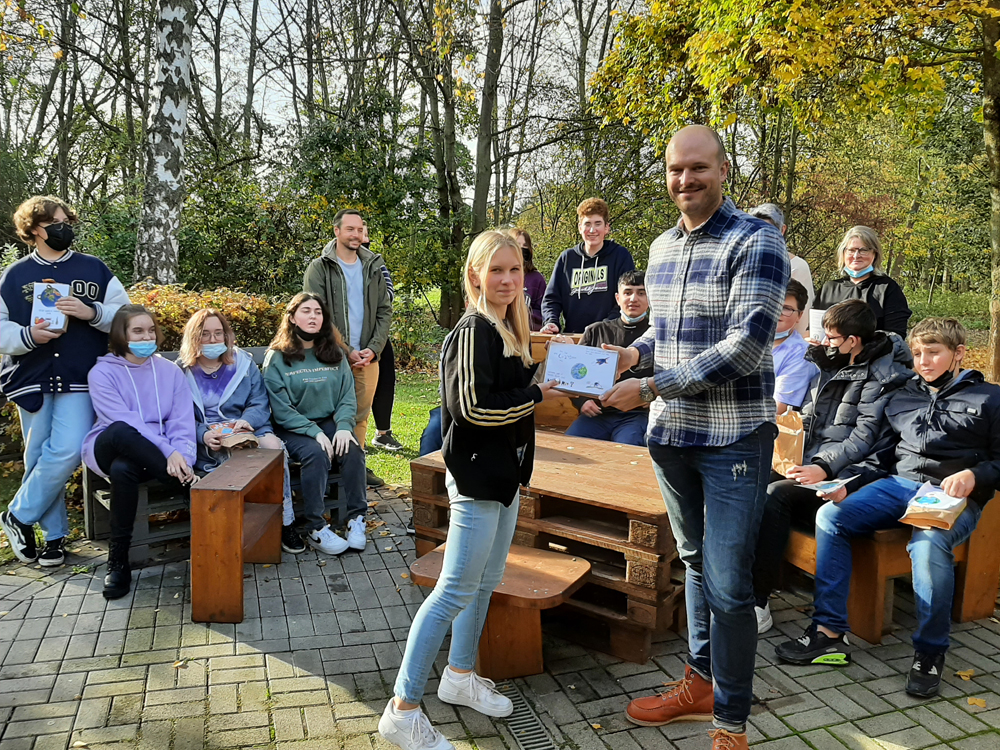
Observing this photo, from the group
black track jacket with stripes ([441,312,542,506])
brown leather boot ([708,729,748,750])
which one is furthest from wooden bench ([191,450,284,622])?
brown leather boot ([708,729,748,750])

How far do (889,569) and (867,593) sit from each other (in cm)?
17

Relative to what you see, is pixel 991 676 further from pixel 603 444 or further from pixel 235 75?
pixel 235 75

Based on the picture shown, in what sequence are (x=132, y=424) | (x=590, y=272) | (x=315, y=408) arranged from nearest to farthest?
(x=132, y=424), (x=315, y=408), (x=590, y=272)

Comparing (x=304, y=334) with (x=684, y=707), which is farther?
(x=304, y=334)

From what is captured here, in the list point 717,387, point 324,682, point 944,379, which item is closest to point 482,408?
point 717,387

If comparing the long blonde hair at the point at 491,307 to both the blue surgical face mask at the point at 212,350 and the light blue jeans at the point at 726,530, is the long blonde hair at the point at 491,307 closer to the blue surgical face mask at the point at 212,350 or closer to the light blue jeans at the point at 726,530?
the light blue jeans at the point at 726,530

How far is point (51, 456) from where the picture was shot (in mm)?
4406

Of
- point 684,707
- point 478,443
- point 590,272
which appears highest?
point 590,272

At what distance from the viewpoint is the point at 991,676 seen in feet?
11.0

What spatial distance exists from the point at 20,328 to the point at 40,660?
6.62 feet

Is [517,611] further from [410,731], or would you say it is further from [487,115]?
[487,115]

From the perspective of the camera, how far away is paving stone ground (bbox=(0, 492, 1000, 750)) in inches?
113

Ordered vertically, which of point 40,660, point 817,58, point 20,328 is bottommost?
point 40,660

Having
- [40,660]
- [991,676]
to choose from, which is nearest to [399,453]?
[40,660]
